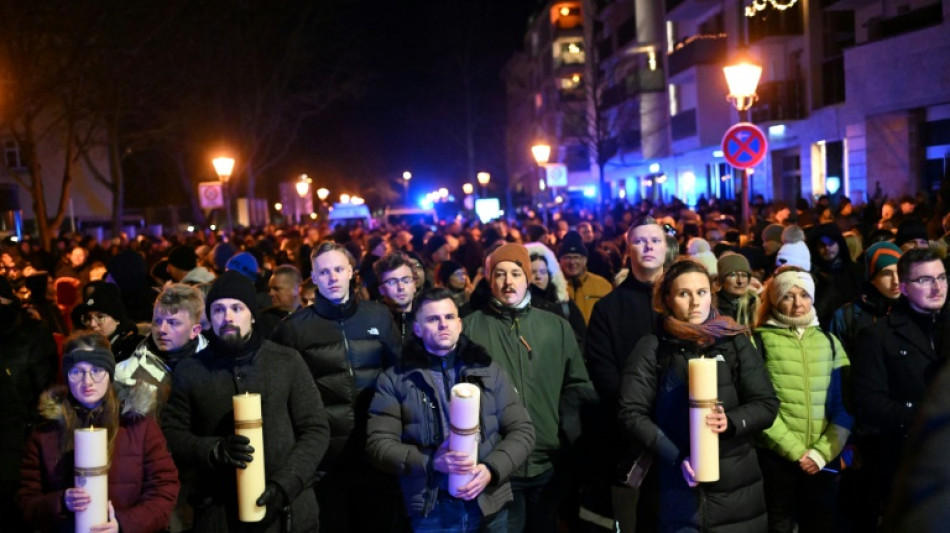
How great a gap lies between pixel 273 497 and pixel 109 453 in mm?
776

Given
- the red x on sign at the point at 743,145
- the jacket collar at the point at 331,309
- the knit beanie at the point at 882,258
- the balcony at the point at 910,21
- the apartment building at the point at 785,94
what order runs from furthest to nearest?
the apartment building at the point at 785,94, the balcony at the point at 910,21, the red x on sign at the point at 743,145, the knit beanie at the point at 882,258, the jacket collar at the point at 331,309

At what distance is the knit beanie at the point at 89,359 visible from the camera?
5203mm

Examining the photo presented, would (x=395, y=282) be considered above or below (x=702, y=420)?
above

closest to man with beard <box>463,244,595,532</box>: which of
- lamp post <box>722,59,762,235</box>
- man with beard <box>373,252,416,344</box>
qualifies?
man with beard <box>373,252,416,344</box>

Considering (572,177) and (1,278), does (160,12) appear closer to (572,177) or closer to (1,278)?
(1,278)

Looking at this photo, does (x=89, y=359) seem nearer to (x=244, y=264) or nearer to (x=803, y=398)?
(x=803, y=398)

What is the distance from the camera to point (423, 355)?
5.59 meters

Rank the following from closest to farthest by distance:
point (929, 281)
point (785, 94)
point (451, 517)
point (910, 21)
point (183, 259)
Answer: point (451, 517) → point (929, 281) → point (183, 259) → point (910, 21) → point (785, 94)

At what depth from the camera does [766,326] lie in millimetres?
6504

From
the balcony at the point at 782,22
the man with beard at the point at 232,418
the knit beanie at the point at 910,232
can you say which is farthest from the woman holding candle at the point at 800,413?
the balcony at the point at 782,22

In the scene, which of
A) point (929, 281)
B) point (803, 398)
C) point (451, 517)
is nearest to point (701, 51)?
point (929, 281)

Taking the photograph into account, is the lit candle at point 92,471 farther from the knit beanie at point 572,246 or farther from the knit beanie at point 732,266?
the knit beanie at point 572,246

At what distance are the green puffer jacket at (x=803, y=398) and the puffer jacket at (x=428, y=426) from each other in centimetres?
166

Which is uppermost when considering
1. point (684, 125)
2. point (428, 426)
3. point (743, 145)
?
point (684, 125)
